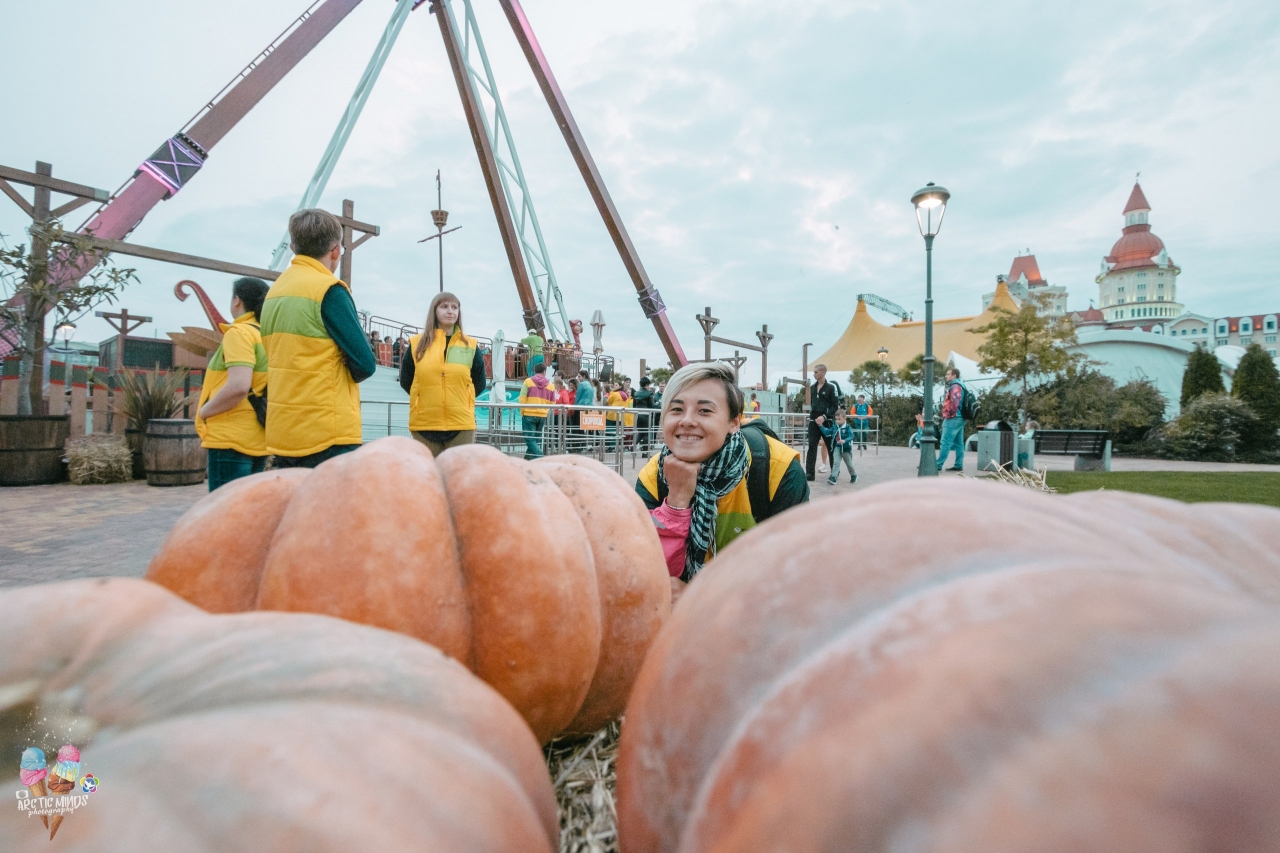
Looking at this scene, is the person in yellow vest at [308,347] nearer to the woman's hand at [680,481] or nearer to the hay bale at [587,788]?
the woman's hand at [680,481]

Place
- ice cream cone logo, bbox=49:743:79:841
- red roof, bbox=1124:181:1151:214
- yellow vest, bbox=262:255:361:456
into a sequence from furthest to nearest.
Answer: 1. red roof, bbox=1124:181:1151:214
2. yellow vest, bbox=262:255:361:456
3. ice cream cone logo, bbox=49:743:79:841

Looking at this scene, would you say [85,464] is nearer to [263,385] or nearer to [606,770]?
[263,385]

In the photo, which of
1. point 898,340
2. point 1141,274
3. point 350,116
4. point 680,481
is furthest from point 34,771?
point 1141,274

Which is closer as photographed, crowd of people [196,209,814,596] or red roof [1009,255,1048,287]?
crowd of people [196,209,814,596]

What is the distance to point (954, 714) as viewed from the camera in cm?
44

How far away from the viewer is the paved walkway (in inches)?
144

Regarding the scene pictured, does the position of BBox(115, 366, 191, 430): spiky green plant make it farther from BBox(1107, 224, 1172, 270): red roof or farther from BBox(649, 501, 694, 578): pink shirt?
BBox(1107, 224, 1172, 270): red roof

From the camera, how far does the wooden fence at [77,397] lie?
8.14m

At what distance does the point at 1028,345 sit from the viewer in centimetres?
1991

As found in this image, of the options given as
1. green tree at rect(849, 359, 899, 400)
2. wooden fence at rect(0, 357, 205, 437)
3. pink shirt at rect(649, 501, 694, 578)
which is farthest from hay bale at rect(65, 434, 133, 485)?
green tree at rect(849, 359, 899, 400)

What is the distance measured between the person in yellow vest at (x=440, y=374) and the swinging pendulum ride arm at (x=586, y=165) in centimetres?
1734

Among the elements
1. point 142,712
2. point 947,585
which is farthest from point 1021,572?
point 142,712

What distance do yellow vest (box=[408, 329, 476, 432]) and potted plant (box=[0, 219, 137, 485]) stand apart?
682cm

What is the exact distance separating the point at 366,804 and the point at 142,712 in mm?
259
